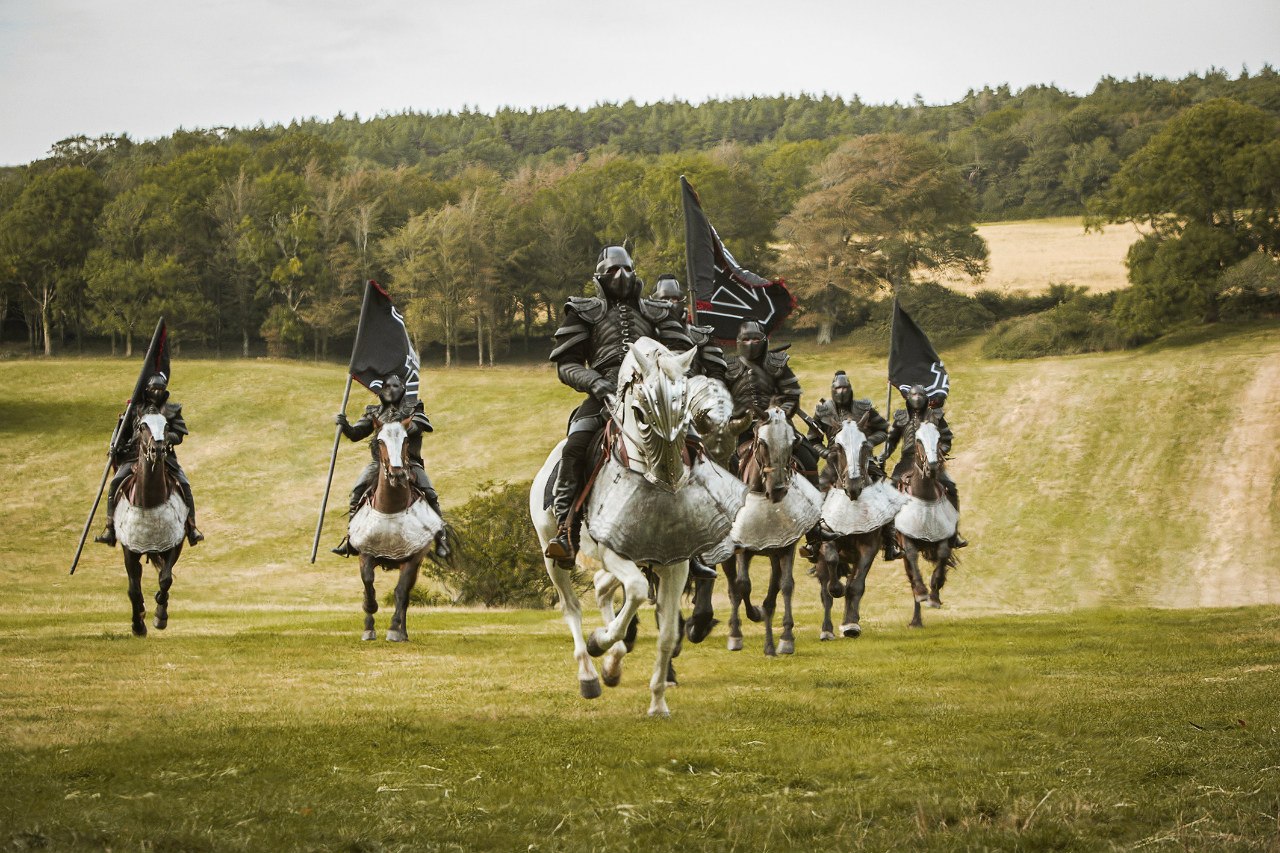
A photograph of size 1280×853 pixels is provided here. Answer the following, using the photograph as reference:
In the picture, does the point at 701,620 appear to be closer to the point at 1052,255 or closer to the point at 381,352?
the point at 381,352

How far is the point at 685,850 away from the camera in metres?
7.57

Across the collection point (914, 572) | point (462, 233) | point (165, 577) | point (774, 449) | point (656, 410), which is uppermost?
point (462, 233)

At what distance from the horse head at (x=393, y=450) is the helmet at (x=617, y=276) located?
820 cm

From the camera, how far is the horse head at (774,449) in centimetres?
1706

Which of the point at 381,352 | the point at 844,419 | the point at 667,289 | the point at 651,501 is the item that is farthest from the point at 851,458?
the point at 651,501

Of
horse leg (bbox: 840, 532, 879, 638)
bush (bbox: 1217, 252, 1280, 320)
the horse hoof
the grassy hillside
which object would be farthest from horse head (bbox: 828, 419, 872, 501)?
bush (bbox: 1217, 252, 1280, 320)

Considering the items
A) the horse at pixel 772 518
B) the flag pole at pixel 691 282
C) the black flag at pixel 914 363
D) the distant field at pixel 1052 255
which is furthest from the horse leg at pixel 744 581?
the distant field at pixel 1052 255

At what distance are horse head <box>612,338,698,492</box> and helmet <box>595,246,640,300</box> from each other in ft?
6.33

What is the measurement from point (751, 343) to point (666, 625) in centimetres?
653

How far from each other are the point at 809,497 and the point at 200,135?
112895mm

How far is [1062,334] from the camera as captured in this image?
75.4m

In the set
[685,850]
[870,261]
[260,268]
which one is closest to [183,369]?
[260,268]

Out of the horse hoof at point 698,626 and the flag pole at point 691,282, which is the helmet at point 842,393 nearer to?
the flag pole at point 691,282

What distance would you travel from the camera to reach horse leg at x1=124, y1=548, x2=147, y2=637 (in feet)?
64.7
